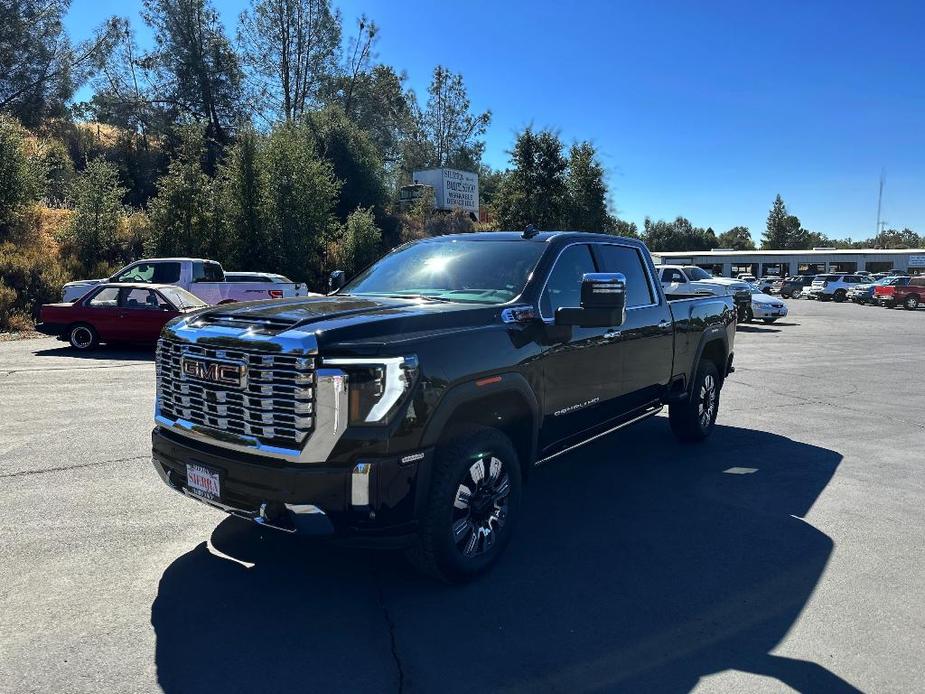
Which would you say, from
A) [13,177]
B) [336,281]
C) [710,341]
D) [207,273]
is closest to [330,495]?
[336,281]

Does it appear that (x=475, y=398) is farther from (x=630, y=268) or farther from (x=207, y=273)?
(x=207, y=273)

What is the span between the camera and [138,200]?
1543 inches

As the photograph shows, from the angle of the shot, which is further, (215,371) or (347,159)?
(347,159)

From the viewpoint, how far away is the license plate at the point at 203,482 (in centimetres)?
350

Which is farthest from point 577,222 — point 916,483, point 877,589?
point 877,589

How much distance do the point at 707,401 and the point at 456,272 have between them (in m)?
3.83

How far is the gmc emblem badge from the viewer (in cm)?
344

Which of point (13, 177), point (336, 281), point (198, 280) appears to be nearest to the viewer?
point (336, 281)

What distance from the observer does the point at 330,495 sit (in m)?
3.19

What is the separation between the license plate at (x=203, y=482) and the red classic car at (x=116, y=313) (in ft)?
35.8

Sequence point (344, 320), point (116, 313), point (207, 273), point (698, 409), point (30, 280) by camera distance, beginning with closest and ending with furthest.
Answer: point (344, 320) → point (698, 409) → point (116, 313) → point (207, 273) → point (30, 280)

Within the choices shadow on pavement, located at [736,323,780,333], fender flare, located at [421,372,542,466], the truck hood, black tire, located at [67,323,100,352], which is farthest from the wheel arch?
shadow on pavement, located at [736,323,780,333]

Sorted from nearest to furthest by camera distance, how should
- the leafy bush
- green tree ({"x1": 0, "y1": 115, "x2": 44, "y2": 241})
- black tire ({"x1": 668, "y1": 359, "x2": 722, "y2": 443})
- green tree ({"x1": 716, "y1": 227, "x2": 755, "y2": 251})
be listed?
black tire ({"x1": 668, "y1": 359, "x2": 722, "y2": 443}), the leafy bush, green tree ({"x1": 0, "y1": 115, "x2": 44, "y2": 241}), green tree ({"x1": 716, "y1": 227, "x2": 755, "y2": 251})

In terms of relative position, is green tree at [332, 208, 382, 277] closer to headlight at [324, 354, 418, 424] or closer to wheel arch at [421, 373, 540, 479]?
wheel arch at [421, 373, 540, 479]
